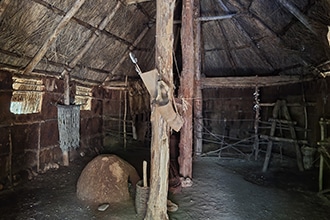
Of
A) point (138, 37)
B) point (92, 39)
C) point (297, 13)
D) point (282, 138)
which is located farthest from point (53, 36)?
point (282, 138)

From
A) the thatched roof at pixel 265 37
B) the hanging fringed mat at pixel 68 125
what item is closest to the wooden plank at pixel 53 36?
the hanging fringed mat at pixel 68 125

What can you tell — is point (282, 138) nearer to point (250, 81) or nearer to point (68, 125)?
point (250, 81)

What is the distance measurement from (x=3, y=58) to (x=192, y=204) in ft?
13.0

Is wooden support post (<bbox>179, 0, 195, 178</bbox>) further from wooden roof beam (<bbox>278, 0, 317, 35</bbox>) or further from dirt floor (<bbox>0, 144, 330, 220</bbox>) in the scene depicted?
wooden roof beam (<bbox>278, 0, 317, 35</bbox>)

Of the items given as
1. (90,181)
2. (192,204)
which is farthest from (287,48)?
(90,181)

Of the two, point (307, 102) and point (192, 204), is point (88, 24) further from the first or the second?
point (307, 102)

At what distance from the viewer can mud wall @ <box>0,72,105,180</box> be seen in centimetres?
437

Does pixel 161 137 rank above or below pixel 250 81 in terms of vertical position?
below

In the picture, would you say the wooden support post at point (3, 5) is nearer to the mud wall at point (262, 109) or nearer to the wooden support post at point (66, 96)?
the wooden support post at point (66, 96)

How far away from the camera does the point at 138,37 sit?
6430 millimetres

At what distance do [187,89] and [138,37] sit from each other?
261 centimetres

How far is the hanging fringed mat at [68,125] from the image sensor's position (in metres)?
5.46

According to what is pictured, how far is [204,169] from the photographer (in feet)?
18.1

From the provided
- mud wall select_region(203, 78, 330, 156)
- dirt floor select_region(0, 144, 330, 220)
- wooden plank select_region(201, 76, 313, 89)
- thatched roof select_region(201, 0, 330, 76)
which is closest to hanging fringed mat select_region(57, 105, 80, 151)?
dirt floor select_region(0, 144, 330, 220)
